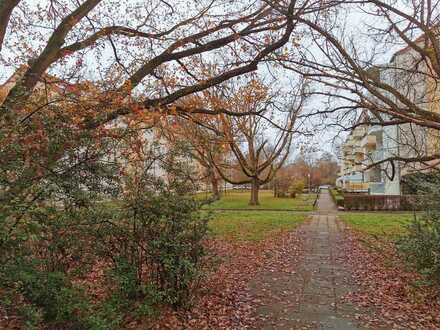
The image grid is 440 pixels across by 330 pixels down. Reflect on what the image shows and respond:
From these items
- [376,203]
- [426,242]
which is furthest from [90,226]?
[376,203]

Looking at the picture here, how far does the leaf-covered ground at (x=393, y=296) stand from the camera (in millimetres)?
4277

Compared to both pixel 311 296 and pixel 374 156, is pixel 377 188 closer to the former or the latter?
pixel 374 156

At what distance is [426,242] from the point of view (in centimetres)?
505

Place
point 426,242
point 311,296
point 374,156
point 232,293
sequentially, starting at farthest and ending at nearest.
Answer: point 374,156 < point 232,293 < point 311,296 < point 426,242

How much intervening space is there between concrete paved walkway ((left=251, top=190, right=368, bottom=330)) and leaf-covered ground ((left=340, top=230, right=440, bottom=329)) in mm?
228

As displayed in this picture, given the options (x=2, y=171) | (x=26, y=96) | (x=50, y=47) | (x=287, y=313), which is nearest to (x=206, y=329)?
(x=287, y=313)

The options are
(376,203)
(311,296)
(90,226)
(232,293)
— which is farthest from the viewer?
(376,203)

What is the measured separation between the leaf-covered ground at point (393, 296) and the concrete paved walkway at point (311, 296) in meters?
0.23

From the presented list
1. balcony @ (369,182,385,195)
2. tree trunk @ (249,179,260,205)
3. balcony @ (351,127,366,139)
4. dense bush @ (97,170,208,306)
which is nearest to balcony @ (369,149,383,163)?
balcony @ (351,127,366,139)

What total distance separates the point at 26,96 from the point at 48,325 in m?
2.20

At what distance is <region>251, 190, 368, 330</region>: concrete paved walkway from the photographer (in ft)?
13.9

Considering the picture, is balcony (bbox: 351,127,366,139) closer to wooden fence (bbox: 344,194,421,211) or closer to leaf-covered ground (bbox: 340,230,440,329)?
wooden fence (bbox: 344,194,421,211)

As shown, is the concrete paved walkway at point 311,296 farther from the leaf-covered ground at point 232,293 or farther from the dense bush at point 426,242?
the dense bush at point 426,242

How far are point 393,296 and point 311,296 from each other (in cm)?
120
